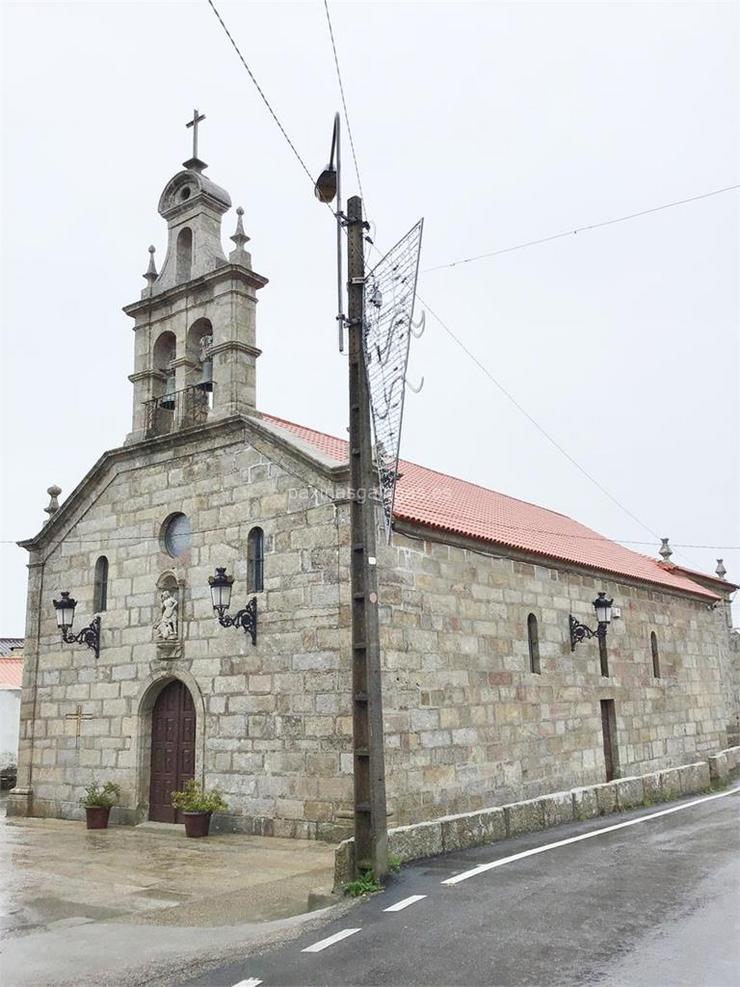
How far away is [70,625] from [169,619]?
2.44m

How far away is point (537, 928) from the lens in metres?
6.98

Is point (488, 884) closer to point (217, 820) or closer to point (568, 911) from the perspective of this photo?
point (568, 911)

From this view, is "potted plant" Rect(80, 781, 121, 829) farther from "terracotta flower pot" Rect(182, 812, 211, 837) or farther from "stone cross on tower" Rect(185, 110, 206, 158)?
"stone cross on tower" Rect(185, 110, 206, 158)

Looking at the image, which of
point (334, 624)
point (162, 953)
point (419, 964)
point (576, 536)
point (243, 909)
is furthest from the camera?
point (576, 536)

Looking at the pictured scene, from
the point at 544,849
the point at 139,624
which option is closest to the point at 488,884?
the point at 544,849

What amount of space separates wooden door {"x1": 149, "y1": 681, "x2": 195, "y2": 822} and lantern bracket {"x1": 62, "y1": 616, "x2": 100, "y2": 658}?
67.5 inches

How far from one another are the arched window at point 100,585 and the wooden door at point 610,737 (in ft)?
32.6

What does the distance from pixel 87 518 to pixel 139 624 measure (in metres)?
2.61

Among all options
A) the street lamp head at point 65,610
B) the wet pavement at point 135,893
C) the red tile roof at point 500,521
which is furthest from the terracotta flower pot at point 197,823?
the red tile roof at point 500,521

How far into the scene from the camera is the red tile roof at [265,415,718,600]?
14734 millimetres

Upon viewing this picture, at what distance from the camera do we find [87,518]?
16.3 metres

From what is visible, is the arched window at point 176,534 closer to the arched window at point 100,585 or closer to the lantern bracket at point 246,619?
the arched window at point 100,585

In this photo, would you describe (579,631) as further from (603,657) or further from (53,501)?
(53,501)

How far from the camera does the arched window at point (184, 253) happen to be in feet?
51.2
